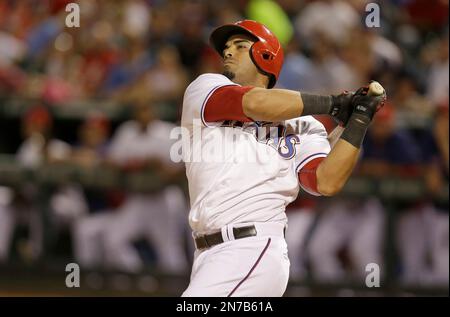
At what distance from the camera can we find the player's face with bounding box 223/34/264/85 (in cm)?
409

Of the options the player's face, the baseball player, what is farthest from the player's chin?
the baseball player

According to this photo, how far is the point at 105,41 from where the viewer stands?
33.9 ft

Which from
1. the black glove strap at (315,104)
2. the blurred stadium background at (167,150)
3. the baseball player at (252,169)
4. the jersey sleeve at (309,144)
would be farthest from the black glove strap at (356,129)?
the blurred stadium background at (167,150)

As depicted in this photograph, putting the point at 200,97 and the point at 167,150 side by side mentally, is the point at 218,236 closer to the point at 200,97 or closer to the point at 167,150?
the point at 200,97

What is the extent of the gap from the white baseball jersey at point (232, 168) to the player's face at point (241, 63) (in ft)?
0.53

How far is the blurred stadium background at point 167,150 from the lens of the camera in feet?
26.1

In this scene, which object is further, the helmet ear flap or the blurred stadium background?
the blurred stadium background

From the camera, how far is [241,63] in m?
4.09

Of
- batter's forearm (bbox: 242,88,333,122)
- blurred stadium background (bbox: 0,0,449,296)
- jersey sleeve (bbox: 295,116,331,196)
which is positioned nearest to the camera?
batter's forearm (bbox: 242,88,333,122)

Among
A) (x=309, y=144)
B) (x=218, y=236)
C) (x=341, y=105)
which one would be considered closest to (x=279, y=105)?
(x=341, y=105)

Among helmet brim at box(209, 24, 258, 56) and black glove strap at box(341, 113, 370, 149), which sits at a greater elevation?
helmet brim at box(209, 24, 258, 56)

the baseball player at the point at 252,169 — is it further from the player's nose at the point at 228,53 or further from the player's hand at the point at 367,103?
the player's nose at the point at 228,53

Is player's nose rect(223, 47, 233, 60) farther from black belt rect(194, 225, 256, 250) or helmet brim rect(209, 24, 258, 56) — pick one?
black belt rect(194, 225, 256, 250)

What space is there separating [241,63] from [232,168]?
56 centimetres
